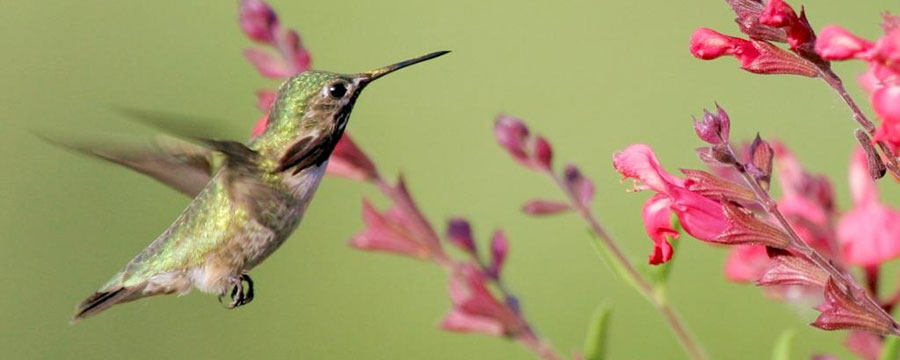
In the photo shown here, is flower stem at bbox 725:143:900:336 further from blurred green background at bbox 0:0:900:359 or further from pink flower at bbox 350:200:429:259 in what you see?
blurred green background at bbox 0:0:900:359

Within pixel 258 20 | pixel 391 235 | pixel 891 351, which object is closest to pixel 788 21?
pixel 891 351

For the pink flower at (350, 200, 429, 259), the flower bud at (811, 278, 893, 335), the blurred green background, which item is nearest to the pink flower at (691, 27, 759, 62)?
the flower bud at (811, 278, 893, 335)

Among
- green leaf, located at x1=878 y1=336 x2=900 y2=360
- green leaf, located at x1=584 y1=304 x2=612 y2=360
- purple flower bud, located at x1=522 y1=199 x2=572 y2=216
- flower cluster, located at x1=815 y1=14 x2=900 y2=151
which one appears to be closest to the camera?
flower cluster, located at x1=815 y1=14 x2=900 y2=151

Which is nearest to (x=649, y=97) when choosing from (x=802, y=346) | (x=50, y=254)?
(x=802, y=346)

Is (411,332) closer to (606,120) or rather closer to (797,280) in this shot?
(606,120)

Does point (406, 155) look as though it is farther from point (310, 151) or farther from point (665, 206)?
point (665, 206)

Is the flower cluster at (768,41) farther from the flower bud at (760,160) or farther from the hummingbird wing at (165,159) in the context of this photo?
the hummingbird wing at (165,159)
